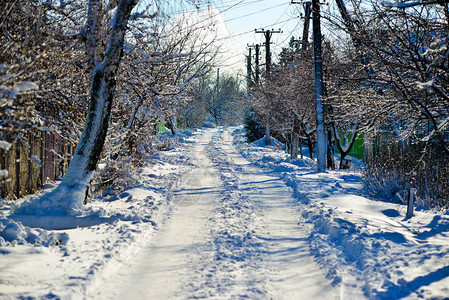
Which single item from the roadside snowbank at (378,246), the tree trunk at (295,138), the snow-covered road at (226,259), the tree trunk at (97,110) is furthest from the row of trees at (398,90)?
the tree trunk at (97,110)

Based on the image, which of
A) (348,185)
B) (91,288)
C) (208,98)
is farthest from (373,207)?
(208,98)

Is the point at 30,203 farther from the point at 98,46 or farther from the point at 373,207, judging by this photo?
the point at 373,207

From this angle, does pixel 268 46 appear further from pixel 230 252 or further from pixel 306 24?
pixel 230 252

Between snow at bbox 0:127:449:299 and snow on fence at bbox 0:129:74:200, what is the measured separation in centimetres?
66

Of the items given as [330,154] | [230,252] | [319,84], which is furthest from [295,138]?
[230,252]

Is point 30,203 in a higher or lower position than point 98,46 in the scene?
lower

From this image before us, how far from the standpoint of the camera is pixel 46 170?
30.0ft

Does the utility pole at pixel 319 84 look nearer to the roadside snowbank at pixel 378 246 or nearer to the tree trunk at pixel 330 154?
the tree trunk at pixel 330 154

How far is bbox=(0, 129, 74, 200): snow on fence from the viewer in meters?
7.26

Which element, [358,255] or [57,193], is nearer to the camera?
[358,255]

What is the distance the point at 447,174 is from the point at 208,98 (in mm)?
68990

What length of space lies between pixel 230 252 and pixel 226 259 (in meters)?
0.28

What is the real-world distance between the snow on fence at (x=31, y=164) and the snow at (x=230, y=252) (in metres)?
0.66

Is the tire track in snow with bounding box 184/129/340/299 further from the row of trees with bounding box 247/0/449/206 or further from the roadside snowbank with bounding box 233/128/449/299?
the row of trees with bounding box 247/0/449/206
